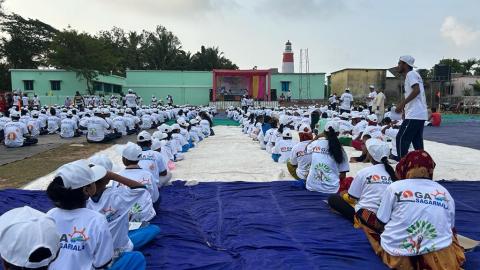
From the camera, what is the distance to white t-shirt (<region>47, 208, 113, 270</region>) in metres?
2.16

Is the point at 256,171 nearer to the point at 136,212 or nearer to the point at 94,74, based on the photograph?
the point at 136,212

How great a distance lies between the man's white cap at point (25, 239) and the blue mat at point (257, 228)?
1.77 metres

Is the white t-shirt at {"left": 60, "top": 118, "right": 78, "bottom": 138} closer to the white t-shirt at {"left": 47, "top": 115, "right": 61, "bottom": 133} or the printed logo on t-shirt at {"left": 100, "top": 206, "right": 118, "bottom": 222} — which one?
the white t-shirt at {"left": 47, "top": 115, "right": 61, "bottom": 133}

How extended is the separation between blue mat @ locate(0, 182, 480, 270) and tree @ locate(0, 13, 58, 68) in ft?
A: 112

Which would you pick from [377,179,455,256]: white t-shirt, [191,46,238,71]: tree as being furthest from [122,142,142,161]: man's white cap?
[191,46,238,71]: tree

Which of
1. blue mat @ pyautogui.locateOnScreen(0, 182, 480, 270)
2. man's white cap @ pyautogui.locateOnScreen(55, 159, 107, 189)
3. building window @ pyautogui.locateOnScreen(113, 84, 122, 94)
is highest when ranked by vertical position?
building window @ pyautogui.locateOnScreen(113, 84, 122, 94)

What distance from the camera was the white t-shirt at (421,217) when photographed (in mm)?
2727

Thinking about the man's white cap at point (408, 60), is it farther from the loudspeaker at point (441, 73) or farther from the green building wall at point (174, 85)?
the green building wall at point (174, 85)

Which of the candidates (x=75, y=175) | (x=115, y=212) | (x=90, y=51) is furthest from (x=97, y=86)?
(x=75, y=175)

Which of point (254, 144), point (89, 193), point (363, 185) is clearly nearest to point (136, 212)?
point (89, 193)

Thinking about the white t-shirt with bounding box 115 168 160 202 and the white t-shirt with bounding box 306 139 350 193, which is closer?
the white t-shirt with bounding box 115 168 160 202

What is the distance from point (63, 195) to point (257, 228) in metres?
2.22

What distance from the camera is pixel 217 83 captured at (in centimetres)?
3231

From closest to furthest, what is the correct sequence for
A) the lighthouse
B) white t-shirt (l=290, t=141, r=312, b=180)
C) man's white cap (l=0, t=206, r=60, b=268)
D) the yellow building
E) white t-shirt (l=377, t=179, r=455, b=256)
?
man's white cap (l=0, t=206, r=60, b=268), white t-shirt (l=377, t=179, r=455, b=256), white t-shirt (l=290, t=141, r=312, b=180), the yellow building, the lighthouse
